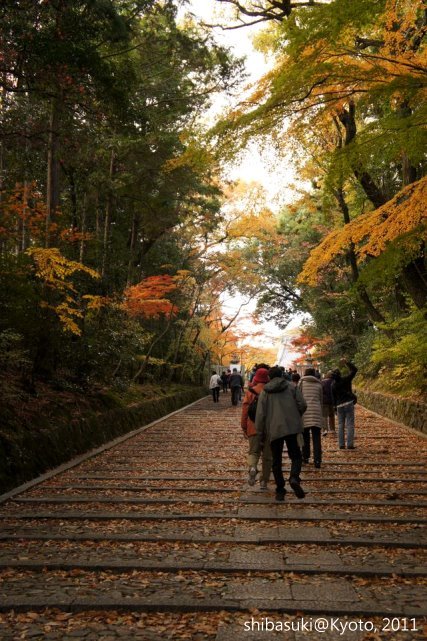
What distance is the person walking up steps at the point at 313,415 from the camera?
28.9ft

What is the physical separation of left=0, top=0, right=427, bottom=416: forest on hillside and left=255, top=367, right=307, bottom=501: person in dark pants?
353 cm

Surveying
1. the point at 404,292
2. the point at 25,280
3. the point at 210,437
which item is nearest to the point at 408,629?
the point at 25,280

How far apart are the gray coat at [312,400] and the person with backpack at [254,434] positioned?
1.45 metres

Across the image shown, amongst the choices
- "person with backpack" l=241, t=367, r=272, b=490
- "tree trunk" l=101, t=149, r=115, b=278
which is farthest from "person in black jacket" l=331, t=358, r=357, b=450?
"tree trunk" l=101, t=149, r=115, b=278

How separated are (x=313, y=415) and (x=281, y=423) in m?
2.48

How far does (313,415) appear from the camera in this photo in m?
9.00

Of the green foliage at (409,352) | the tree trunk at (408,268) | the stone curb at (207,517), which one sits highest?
the tree trunk at (408,268)

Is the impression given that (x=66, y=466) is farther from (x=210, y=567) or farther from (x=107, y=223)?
(x=107, y=223)

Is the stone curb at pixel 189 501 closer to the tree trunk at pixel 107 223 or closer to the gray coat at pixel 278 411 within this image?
the gray coat at pixel 278 411

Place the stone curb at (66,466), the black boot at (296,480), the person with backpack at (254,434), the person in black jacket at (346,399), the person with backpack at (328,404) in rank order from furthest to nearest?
the person with backpack at (328,404) → the person in black jacket at (346,399) → the person with backpack at (254,434) → the stone curb at (66,466) → the black boot at (296,480)

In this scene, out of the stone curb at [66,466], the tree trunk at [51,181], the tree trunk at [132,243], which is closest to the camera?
the stone curb at [66,466]

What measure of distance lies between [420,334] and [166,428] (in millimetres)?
7311

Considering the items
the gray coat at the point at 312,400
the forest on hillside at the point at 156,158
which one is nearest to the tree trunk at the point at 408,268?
the forest on hillside at the point at 156,158

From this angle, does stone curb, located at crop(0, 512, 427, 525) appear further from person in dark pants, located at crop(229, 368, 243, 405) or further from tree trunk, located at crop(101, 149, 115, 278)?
person in dark pants, located at crop(229, 368, 243, 405)
